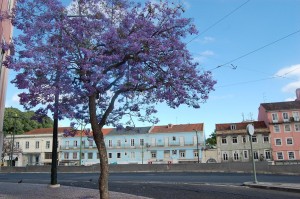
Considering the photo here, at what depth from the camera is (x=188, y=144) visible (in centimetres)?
7106

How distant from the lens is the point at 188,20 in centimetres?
1015

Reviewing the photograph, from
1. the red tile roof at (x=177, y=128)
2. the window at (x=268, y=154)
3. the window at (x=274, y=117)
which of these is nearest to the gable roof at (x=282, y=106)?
the window at (x=274, y=117)

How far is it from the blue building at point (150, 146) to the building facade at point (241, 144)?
4429 mm

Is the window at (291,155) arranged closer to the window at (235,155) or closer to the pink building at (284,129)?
the pink building at (284,129)

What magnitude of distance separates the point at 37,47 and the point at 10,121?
252 ft

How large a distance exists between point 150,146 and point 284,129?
27.9 meters

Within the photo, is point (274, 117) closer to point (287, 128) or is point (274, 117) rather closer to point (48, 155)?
point (287, 128)

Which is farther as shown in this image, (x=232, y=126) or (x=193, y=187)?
(x=232, y=126)

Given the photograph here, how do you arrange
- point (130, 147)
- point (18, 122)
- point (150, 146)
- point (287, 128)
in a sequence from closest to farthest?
point (287, 128), point (150, 146), point (130, 147), point (18, 122)

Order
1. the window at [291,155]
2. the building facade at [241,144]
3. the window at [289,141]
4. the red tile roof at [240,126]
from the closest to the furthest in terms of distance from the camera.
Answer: the window at [291,155] < the window at [289,141] < the building facade at [241,144] < the red tile roof at [240,126]

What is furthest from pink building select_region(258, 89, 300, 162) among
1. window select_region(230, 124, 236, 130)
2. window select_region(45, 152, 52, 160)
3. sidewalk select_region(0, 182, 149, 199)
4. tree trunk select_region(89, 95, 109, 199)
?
tree trunk select_region(89, 95, 109, 199)

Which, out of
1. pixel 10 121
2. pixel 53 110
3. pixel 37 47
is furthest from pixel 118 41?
pixel 10 121

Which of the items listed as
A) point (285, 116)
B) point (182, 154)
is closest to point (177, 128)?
point (182, 154)

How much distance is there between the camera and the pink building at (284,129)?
213 feet
